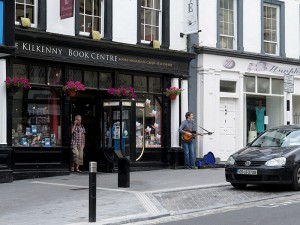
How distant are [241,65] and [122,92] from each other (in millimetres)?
5945

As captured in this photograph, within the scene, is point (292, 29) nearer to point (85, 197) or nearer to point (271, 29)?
point (271, 29)

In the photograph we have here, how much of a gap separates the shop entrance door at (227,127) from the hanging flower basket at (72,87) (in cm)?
662

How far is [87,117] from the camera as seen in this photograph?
18797 mm

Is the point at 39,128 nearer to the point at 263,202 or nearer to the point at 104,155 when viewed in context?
the point at 104,155

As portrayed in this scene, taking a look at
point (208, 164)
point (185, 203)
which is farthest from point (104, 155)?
point (185, 203)

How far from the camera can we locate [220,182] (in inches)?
594

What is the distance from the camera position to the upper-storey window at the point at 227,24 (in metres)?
21.6

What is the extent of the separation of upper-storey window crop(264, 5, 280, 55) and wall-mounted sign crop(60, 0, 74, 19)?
10.1 m

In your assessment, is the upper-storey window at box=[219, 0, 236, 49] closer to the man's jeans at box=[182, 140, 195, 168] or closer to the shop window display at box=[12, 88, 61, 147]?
the man's jeans at box=[182, 140, 195, 168]

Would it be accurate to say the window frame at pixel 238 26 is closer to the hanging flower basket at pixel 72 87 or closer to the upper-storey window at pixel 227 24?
the upper-storey window at pixel 227 24

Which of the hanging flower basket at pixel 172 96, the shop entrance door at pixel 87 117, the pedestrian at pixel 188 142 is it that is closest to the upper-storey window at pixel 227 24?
the hanging flower basket at pixel 172 96

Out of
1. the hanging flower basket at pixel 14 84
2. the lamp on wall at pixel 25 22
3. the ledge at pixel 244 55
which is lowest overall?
the hanging flower basket at pixel 14 84

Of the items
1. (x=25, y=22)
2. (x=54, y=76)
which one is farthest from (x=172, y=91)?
(x=25, y=22)

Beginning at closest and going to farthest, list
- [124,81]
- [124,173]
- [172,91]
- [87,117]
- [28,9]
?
[124,173] → [28,9] → [124,81] → [87,117] → [172,91]
